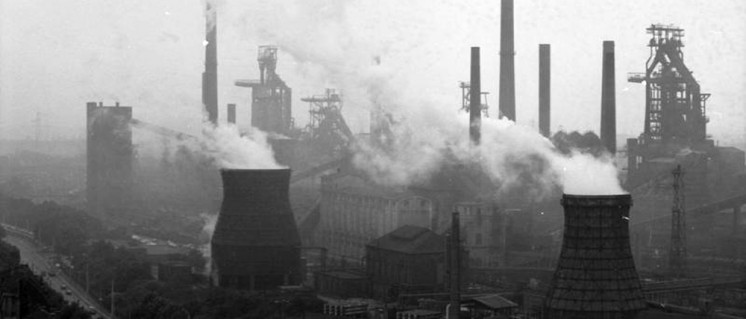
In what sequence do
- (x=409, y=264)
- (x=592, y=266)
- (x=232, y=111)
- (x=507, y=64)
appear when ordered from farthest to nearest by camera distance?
(x=232, y=111)
(x=507, y=64)
(x=409, y=264)
(x=592, y=266)

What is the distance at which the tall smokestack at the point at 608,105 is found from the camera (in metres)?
36.8

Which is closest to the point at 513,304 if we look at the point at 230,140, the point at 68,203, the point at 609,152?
the point at 609,152

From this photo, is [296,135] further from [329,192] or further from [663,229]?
[663,229]

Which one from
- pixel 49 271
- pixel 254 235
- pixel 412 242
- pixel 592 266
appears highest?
pixel 592 266

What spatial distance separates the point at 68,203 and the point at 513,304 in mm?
40893

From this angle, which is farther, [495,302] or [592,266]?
[495,302]

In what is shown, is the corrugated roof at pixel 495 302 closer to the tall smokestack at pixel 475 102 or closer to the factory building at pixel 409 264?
the factory building at pixel 409 264

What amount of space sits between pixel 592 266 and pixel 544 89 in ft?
74.8

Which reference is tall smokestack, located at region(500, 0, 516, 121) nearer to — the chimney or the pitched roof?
the pitched roof

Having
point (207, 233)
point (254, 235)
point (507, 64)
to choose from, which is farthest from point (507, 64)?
point (254, 235)

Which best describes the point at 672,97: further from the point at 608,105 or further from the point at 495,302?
the point at 495,302

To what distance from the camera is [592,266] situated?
904 inches

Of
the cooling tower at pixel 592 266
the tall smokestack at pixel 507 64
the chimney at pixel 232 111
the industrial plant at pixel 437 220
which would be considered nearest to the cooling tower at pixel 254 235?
the industrial plant at pixel 437 220

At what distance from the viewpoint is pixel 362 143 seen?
50.2 metres
